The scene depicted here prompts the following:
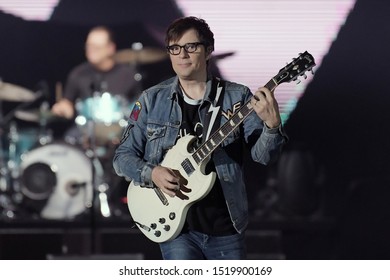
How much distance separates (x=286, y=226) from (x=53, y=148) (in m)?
1.58

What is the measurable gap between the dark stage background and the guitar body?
1571 mm

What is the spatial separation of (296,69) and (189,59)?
17.6 inches

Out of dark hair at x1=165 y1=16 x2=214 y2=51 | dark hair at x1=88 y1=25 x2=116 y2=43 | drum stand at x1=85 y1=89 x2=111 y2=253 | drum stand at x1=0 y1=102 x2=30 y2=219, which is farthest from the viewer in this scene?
drum stand at x1=0 y1=102 x2=30 y2=219

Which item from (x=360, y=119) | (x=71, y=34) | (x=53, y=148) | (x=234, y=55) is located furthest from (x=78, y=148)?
(x=360, y=119)

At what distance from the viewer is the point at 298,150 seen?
20.4 feet

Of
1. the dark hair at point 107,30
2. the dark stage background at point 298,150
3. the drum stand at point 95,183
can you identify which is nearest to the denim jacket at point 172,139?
the dark stage background at point 298,150

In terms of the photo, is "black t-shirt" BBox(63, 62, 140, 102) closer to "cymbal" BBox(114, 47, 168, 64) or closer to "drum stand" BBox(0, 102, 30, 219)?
"cymbal" BBox(114, 47, 168, 64)

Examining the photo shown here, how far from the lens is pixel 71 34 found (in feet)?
20.5

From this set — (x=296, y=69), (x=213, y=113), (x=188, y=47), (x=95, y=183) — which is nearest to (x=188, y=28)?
(x=188, y=47)

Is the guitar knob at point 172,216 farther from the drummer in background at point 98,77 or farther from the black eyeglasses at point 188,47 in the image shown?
the drummer in background at point 98,77

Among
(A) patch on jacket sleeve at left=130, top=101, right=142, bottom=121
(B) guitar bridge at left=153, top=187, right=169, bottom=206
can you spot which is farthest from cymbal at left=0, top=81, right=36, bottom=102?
(B) guitar bridge at left=153, top=187, right=169, bottom=206

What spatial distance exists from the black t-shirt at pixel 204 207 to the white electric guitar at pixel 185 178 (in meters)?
0.03

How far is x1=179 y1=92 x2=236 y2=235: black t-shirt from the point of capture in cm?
411

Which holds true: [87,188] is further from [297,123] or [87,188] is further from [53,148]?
[297,123]
